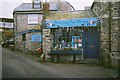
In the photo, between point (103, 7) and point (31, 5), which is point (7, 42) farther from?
point (103, 7)

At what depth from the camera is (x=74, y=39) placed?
17266mm

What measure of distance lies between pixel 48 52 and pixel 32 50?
810cm

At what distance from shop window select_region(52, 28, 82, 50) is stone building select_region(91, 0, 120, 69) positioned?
200 cm

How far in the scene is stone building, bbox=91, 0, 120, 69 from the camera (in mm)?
15273

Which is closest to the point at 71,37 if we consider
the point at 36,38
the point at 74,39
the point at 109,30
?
the point at 74,39

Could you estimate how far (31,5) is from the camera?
98.4ft

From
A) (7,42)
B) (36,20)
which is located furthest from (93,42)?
(7,42)

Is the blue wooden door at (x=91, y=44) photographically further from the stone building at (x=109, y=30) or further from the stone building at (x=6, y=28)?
the stone building at (x=6, y=28)

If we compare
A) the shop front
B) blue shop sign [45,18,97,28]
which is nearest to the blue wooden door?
the shop front

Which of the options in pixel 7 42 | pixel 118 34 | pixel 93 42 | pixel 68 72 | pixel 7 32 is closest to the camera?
pixel 68 72

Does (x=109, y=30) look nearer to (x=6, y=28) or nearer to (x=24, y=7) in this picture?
(x=24, y=7)

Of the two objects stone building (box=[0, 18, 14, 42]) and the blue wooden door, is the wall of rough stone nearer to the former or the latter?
the blue wooden door

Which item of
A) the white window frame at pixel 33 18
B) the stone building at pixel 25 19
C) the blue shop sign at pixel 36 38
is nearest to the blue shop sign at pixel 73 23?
the blue shop sign at pixel 36 38

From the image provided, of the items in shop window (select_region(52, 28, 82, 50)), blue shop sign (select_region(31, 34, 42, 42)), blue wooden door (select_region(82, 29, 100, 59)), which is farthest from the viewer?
blue shop sign (select_region(31, 34, 42, 42))
